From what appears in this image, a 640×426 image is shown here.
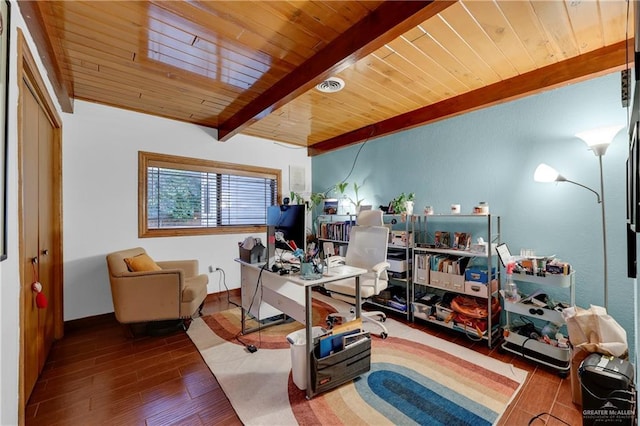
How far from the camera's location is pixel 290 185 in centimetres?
455

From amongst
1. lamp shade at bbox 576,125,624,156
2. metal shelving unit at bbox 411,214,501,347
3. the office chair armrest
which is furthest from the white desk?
lamp shade at bbox 576,125,624,156

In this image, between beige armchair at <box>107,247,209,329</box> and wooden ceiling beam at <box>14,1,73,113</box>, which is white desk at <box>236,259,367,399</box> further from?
wooden ceiling beam at <box>14,1,73,113</box>

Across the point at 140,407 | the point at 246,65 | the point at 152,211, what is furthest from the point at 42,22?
the point at 140,407

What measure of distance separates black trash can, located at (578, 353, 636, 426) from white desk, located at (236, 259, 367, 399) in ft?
4.48

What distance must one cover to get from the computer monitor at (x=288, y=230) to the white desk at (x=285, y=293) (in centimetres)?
24

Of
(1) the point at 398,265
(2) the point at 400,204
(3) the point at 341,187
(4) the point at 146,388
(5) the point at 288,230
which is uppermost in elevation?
(3) the point at 341,187

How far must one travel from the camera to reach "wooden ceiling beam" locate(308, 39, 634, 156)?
6.04 feet

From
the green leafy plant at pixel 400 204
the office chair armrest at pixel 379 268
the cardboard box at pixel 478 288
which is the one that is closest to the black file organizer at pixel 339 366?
the office chair armrest at pixel 379 268

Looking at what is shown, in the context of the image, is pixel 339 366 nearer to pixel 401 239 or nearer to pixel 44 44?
pixel 401 239

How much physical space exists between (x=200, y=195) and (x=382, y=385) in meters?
3.06

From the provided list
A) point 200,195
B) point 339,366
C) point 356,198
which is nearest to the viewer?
point 339,366

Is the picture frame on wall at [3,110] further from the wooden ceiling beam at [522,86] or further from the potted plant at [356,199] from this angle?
the potted plant at [356,199]

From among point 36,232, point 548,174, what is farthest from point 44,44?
point 548,174

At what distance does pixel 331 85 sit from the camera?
248 cm
